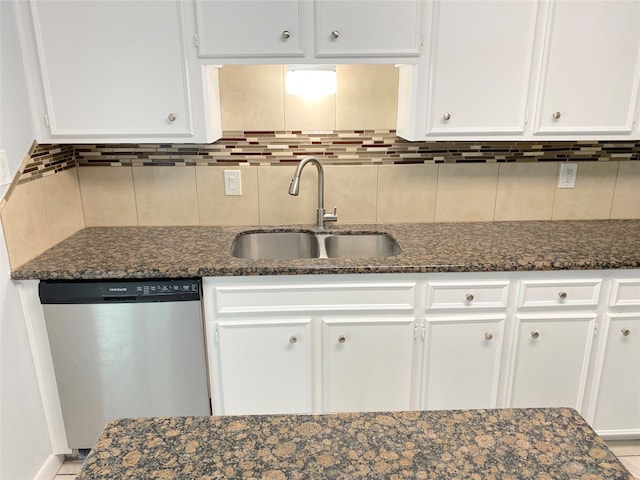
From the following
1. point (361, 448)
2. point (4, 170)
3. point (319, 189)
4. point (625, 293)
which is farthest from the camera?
point (319, 189)

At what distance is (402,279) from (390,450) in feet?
3.46

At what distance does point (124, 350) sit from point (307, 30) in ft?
4.66

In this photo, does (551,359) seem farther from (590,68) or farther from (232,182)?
(232,182)

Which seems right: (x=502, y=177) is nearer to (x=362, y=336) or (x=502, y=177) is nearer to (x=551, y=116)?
(x=551, y=116)

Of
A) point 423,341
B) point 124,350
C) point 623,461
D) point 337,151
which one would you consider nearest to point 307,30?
point 337,151

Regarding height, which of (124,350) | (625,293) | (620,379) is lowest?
(620,379)

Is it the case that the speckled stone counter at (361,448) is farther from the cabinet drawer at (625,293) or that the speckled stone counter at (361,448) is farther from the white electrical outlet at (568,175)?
the white electrical outlet at (568,175)

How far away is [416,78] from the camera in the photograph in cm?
183

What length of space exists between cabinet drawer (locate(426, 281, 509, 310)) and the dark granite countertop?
0.25 feet

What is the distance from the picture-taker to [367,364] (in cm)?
188

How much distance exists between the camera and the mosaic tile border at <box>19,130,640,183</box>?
218cm

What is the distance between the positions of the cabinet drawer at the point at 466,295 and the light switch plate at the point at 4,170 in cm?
160

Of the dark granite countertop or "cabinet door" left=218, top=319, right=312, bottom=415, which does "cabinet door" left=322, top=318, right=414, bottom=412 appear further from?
the dark granite countertop

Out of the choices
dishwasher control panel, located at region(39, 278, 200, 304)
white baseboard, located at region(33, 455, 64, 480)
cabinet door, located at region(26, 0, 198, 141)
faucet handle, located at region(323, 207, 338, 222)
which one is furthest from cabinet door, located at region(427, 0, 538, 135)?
white baseboard, located at region(33, 455, 64, 480)
